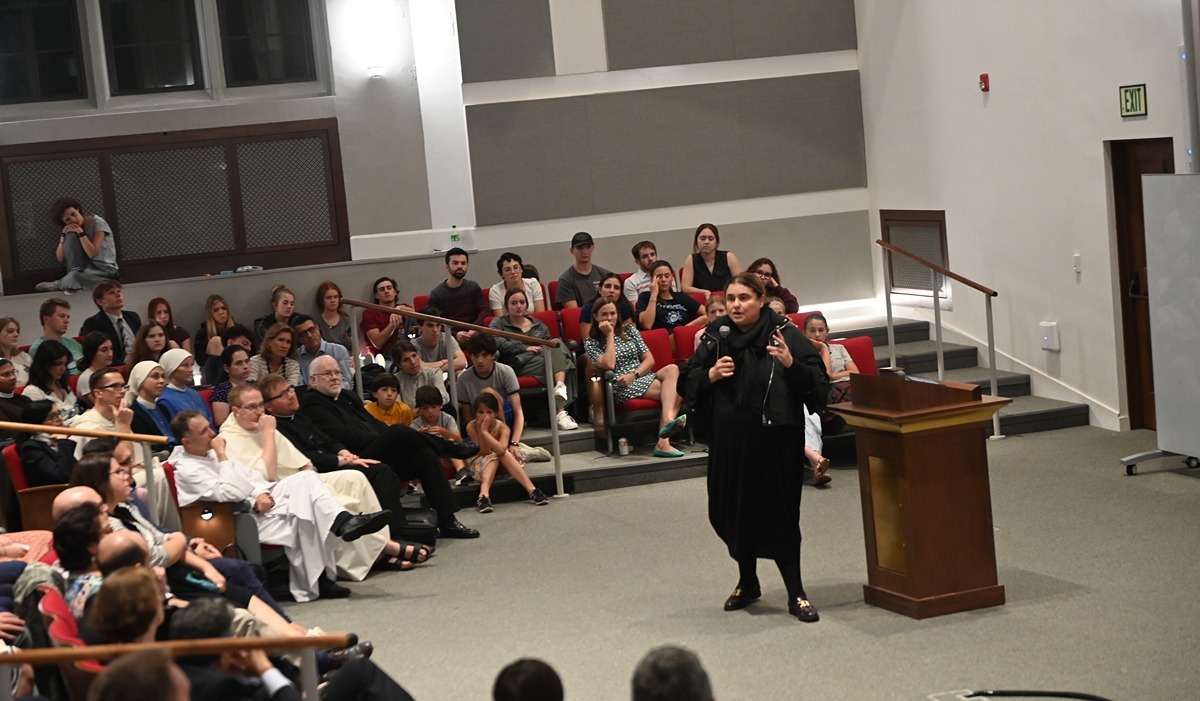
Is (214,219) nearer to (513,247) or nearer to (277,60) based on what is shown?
(277,60)

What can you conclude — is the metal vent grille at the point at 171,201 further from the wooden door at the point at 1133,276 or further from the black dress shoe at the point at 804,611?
the black dress shoe at the point at 804,611

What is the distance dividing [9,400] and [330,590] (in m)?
1.98

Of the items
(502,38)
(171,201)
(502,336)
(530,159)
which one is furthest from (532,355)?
(171,201)

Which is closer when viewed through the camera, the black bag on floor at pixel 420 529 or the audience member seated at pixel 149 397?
the audience member seated at pixel 149 397

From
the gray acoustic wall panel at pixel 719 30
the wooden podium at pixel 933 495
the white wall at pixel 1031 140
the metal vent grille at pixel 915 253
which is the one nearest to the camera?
the wooden podium at pixel 933 495

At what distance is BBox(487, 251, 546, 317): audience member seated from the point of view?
9617mm

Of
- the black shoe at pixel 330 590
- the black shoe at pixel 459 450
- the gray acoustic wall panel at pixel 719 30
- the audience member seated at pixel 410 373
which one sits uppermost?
the gray acoustic wall panel at pixel 719 30

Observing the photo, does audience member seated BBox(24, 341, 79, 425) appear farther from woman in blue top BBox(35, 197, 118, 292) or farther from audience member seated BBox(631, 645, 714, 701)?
audience member seated BBox(631, 645, 714, 701)

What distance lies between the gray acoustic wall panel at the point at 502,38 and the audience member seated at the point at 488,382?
10.8ft

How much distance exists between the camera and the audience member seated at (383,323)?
31.5 feet

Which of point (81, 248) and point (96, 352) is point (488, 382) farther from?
point (81, 248)

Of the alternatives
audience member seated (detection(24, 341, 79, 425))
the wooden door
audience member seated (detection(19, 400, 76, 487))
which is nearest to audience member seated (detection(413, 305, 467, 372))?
audience member seated (detection(24, 341, 79, 425))

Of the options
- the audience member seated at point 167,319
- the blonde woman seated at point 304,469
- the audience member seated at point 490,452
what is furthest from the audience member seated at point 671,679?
the audience member seated at point 167,319

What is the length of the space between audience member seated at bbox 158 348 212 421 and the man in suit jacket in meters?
1.98
